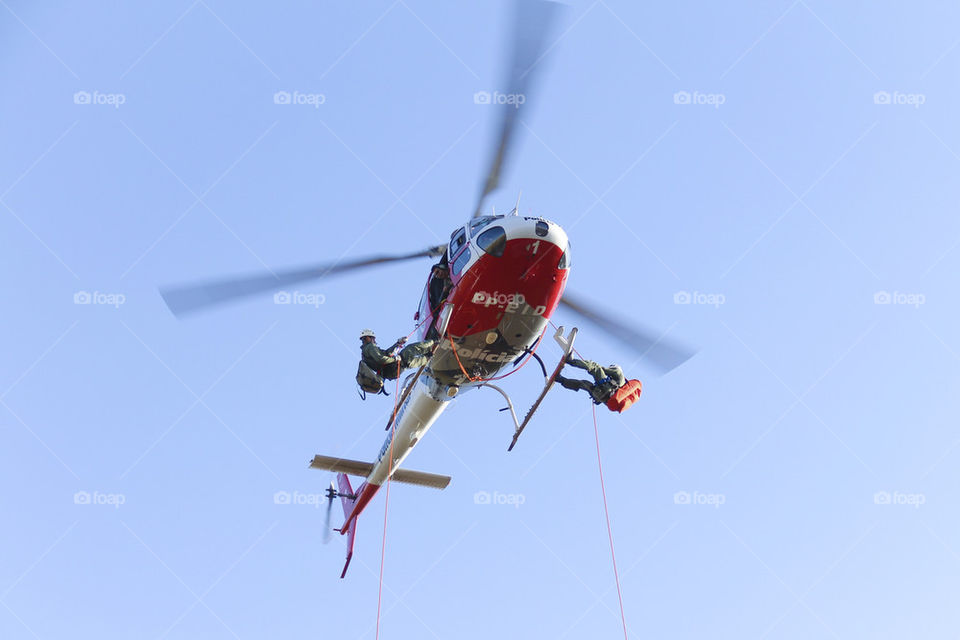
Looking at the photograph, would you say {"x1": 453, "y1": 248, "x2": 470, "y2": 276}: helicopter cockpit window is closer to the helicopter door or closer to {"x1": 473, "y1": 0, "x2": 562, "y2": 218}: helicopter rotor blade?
the helicopter door

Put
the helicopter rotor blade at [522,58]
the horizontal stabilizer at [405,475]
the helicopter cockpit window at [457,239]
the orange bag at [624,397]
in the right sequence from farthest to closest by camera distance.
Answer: the horizontal stabilizer at [405,475] < the orange bag at [624,397] < the helicopter cockpit window at [457,239] < the helicopter rotor blade at [522,58]

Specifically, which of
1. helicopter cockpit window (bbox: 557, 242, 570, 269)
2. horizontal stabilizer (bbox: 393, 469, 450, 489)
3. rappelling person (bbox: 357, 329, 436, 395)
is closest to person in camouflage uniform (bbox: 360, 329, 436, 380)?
rappelling person (bbox: 357, 329, 436, 395)

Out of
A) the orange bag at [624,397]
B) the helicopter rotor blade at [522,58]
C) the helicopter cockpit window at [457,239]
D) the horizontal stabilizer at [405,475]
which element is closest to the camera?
the helicopter rotor blade at [522,58]

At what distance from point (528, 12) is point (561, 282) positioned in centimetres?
385

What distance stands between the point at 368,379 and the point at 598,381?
3.54 meters

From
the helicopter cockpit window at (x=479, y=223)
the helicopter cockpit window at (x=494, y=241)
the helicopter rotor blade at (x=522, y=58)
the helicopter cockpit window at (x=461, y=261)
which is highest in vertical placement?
the helicopter rotor blade at (x=522, y=58)

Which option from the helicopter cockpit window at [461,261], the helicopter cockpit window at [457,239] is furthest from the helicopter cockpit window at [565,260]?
the helicopter cockpit window at [457,239]

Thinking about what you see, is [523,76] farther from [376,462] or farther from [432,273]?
[376,462]

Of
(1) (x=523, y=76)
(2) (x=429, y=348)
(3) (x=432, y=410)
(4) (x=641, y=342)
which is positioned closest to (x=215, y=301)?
(2) (x=429, y=348)

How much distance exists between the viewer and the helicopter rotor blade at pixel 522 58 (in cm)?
1281

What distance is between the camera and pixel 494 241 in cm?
1290

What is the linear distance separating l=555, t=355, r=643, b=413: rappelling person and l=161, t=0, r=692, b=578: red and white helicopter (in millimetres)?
476

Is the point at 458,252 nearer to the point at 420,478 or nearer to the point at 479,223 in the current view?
the point at 479,223
